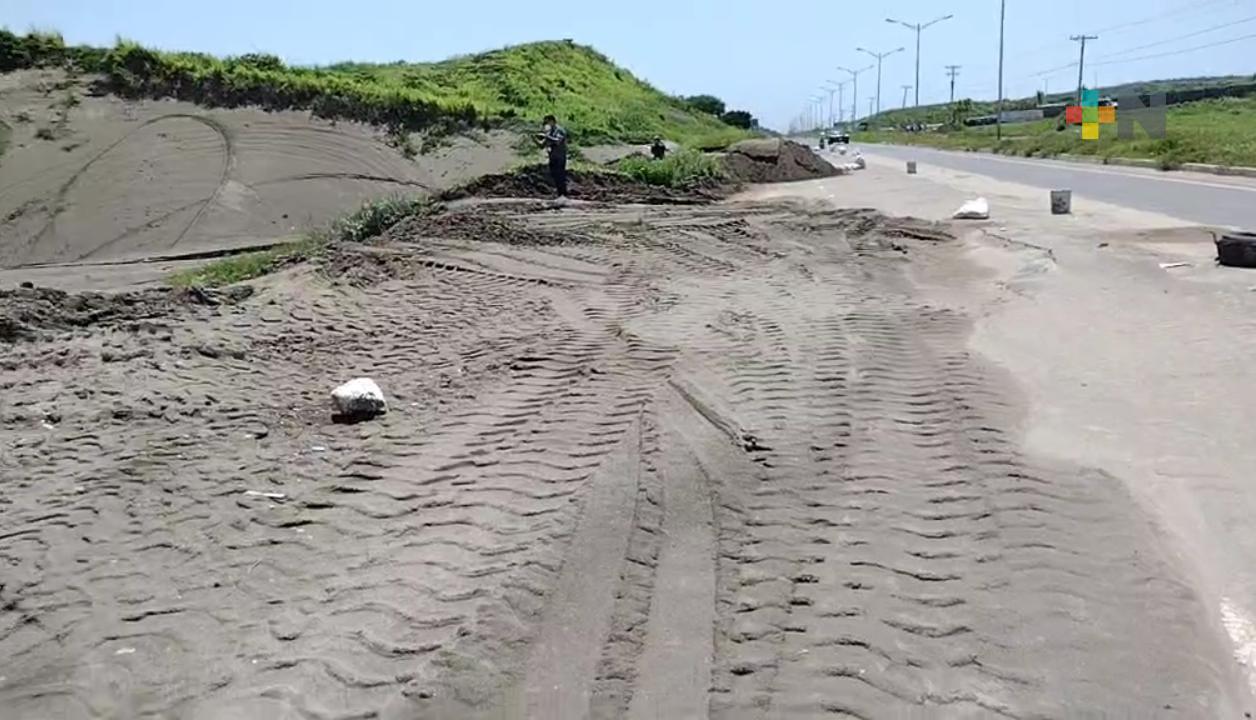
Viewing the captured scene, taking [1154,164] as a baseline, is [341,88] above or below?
above

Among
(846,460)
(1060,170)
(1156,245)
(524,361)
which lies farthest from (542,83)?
(846,460)

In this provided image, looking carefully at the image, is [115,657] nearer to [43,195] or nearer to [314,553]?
[314,553]

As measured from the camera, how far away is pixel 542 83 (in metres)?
45.4

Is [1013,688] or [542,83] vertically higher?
[542,83]

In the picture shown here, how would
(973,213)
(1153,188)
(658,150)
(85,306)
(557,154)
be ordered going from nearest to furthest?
1. (85,306)
2. (973,213)
3. (557,154)
4. (1153,188)
5. (658,150)

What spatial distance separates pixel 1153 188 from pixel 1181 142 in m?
13.8

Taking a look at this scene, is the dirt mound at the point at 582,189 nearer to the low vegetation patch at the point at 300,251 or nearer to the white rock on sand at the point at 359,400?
the low vegetation patch at the point at 300,251

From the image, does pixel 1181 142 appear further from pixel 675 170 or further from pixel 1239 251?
pixel 1239 251

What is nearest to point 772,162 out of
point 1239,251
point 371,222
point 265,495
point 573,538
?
point 371,222

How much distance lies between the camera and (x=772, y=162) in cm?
3422

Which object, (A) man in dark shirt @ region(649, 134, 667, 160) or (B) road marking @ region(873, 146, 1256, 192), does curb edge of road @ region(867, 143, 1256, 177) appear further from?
(A) man in dark shirt @ region(649, 134, 667, 160)

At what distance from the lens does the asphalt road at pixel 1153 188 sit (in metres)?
20.0

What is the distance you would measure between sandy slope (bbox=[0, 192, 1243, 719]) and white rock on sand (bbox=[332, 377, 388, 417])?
17cm

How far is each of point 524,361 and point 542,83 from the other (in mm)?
38174
